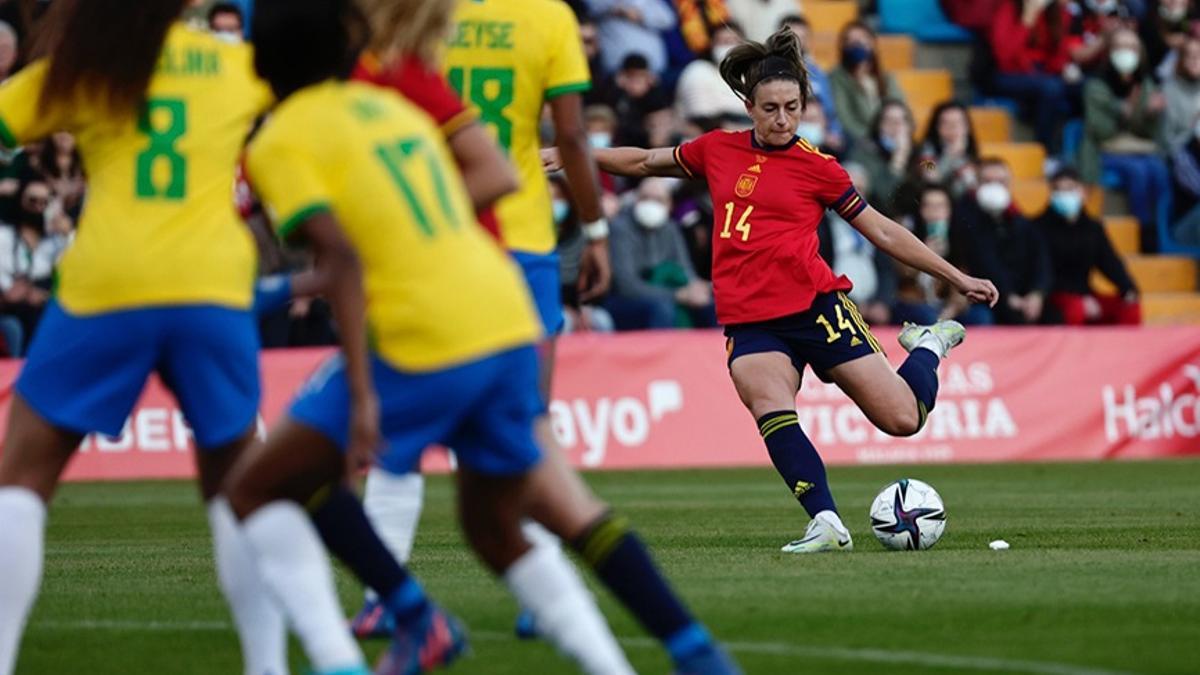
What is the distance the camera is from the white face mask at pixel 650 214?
20547mm

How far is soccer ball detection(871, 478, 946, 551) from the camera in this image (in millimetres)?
10883

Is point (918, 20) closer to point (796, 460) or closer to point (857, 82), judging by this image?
point (857, 82)

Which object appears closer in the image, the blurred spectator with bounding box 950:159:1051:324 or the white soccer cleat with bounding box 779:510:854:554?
the white soccer cleat with bounding box 779:510:854:554

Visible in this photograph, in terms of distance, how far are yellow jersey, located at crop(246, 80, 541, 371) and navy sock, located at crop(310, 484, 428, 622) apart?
3.42 ft

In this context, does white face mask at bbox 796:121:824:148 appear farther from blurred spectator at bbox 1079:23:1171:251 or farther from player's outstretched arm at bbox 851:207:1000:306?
player's outstretched arm at bbox 851:207:1000:306

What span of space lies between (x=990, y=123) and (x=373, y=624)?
19393 millimetres

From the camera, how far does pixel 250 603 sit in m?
6.62

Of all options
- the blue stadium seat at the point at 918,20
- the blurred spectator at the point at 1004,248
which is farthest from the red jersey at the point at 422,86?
the blue stadium seat at the point at 918,20

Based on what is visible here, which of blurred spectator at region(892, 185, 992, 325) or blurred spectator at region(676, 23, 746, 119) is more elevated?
blurred spectator at region(676, 23, 746, 119)

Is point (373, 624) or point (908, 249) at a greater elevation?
point (908, 249)

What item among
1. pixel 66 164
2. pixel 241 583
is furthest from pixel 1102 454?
pixel 241 583

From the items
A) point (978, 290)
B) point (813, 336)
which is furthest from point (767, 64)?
point (978, 290)

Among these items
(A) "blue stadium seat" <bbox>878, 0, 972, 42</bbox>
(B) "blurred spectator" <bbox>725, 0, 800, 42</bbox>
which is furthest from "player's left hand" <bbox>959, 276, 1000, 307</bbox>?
(A) "blue stadium seat" <bbox>878, 0, 972, 42</bbox>

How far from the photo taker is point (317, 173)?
18.9 feet
